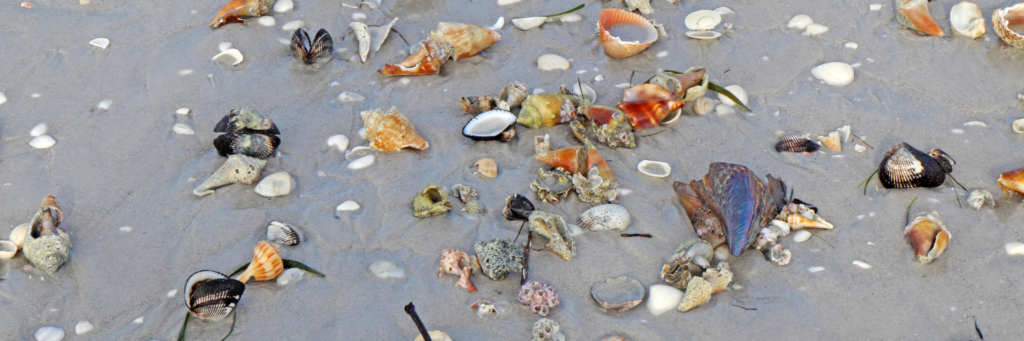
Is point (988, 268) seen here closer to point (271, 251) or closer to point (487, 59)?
point (487, 59)

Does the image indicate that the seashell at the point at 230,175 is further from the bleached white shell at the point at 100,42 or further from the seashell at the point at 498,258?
the bleached white shell at the point at 100,42

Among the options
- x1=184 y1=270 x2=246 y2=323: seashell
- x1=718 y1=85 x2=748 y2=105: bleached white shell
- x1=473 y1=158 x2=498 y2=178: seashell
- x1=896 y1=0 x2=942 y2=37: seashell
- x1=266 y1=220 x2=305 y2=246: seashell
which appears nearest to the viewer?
x1=184 y1=270 x2=246 y2=323: seashell

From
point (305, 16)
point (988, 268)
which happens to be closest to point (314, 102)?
point (305, 16)

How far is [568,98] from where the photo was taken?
13.2 ft

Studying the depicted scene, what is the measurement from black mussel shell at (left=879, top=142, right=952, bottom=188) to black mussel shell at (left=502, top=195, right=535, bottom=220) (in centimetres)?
201

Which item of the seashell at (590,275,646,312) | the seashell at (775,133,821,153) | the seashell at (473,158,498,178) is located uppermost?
the seashell at (775,133,821,153)

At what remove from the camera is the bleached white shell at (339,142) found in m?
3.89

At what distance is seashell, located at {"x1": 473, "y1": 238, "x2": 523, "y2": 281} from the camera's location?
3.05 metres

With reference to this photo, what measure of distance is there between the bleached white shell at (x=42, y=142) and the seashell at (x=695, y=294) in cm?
386

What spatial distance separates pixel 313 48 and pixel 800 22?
3636 millimetres

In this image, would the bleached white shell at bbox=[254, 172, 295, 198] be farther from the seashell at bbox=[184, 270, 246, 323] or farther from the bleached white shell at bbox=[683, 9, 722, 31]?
the bleached white shell at bbox=[683, 9, 722, 31]

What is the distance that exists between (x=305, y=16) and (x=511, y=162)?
2.31m

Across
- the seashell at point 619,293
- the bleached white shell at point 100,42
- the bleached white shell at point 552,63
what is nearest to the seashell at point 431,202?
the seashell at point 619,293

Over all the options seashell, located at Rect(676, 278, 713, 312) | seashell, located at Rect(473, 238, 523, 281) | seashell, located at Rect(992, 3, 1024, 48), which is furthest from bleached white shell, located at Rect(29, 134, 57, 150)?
seashell, located at Rect(992, 3, 1024, 48)
